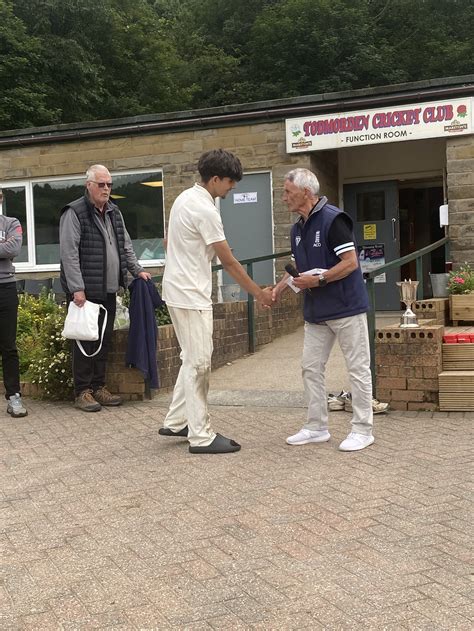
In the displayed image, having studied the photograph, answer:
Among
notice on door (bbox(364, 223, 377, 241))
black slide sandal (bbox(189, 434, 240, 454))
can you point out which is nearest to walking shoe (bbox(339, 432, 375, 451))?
black slide sandal (bbox(189, 434, 240, 454))

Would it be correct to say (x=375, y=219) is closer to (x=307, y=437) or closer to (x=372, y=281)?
(x=372, y=281)

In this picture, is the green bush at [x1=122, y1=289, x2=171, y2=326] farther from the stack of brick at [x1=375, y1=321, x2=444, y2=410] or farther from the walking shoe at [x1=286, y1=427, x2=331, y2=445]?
the walking shoe at [x1=286, y1=427, x2=331, y2=445]

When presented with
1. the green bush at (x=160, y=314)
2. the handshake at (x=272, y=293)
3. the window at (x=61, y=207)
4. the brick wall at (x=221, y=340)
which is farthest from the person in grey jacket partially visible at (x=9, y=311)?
the window at (x=61, y=207)

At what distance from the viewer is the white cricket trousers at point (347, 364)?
516cm

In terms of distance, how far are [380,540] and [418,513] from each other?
0.44 m

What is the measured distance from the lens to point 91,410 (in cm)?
683

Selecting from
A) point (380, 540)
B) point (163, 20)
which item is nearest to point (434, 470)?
point (380, 540)

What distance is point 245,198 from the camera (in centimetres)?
1264

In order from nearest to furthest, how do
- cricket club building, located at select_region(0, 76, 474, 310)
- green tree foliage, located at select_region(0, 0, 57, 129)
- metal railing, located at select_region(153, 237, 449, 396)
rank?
metal railing, located at select_region(153, 237, 449, 396) → cricket club building, located at select_region(0, 76, 474, 310) → green tree foliage, located at select_region(0, 0, 57, 129)

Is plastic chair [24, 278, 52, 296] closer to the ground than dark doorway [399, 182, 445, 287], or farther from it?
closer to the ground

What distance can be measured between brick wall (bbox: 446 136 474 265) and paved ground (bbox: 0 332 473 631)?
5630 mm

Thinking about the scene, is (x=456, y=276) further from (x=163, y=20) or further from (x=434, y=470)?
(x=163, y=20)

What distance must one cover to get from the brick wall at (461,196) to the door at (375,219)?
8.12 feet

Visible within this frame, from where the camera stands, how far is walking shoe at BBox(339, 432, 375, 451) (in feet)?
16.9
